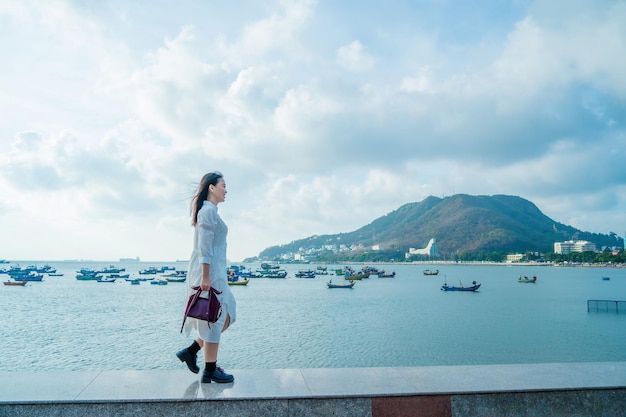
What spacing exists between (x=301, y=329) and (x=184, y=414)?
23.8m

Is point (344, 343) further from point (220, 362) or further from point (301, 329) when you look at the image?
point (220, 362)

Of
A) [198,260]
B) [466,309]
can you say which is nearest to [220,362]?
[198,260]

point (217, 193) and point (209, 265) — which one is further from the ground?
point (217, 193)

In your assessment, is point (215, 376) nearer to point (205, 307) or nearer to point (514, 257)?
point (205, 307)

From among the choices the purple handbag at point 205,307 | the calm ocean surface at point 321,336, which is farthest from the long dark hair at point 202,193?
the calm ocean surface at point 321,336

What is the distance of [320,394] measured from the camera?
11.1ft

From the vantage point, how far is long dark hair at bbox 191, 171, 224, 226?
4.31m

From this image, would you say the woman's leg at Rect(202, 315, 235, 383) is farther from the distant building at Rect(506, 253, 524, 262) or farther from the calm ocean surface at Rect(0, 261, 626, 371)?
the distant building at Rect(506, 253, 524, 262)

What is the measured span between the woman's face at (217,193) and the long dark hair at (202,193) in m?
0.04

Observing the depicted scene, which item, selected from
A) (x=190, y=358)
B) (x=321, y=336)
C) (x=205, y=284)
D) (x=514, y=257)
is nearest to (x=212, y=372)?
(x=190, y=358)

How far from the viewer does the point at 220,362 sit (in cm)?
1764

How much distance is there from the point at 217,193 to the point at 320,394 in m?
1.95

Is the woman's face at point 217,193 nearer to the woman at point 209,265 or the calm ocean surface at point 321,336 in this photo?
the woman at point 209,265

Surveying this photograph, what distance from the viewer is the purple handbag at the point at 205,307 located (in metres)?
3.98
